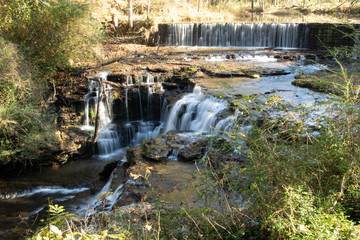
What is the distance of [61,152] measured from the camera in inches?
411

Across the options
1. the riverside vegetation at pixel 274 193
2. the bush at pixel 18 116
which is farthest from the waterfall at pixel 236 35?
the riverside vegetation at pixel 274 193

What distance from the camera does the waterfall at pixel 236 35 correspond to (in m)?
20.6

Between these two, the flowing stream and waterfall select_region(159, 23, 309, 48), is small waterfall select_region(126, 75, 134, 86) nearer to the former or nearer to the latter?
the flowing stream

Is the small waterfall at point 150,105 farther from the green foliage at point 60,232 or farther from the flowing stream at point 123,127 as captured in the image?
the green foliage at point 60,232

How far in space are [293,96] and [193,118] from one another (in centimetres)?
367

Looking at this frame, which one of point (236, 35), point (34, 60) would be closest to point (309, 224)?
point (34, 60)

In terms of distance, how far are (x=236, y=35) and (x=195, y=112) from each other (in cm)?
1257

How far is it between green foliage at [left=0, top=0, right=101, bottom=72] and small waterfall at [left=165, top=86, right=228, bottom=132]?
4.47 metres

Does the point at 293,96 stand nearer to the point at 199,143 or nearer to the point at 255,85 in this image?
the point at 255,85

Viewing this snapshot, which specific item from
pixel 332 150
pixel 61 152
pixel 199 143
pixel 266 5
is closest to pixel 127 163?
pixel 199 143

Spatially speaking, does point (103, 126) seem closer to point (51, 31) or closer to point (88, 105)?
point (88, 105)

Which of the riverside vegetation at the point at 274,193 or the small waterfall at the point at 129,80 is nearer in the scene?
the riverside vegetation at the point at 274,193

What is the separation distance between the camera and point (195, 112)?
11.0m

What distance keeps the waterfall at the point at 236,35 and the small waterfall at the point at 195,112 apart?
10.9 m
